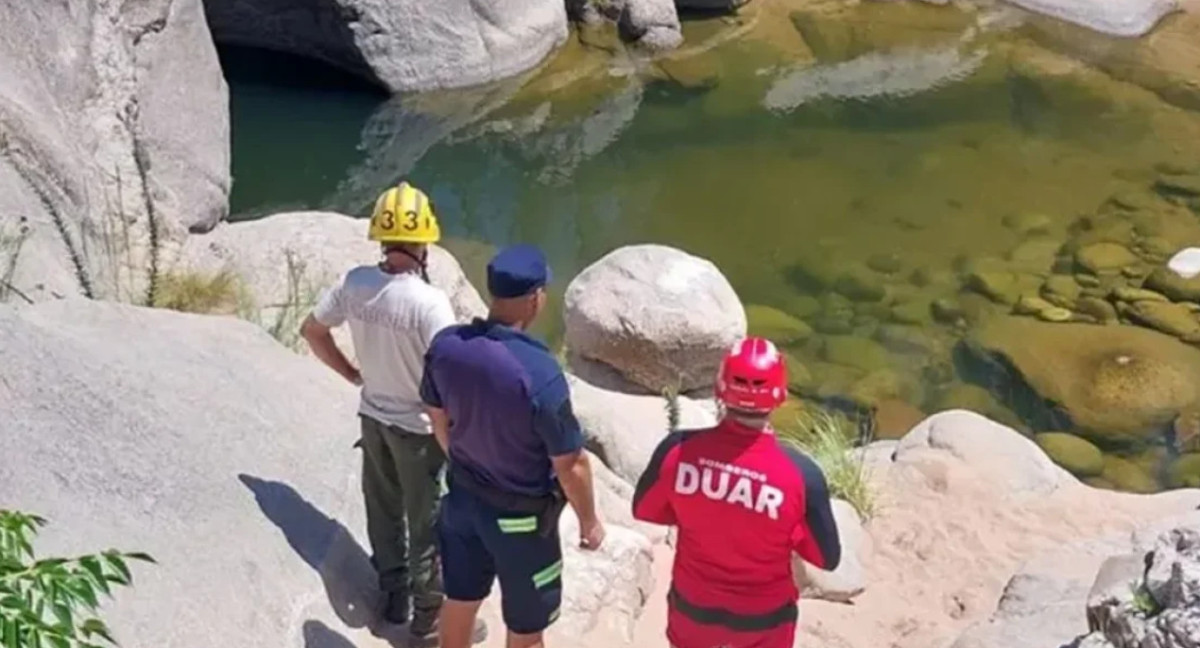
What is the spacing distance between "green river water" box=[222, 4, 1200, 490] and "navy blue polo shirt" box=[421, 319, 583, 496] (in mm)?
6145

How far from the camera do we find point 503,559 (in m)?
4.68

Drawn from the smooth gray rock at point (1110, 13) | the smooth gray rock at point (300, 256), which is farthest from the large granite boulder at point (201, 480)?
the smooth gray rock at point (1110, 13)

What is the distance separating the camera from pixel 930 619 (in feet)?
23.5

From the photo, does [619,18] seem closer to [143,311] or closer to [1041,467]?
[1041,467]

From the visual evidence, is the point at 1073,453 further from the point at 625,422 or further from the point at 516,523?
the point at 516,523

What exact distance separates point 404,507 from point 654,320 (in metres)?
4.93

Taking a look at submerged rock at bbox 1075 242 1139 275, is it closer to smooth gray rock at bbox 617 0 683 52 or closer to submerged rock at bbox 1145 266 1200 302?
submerged rock at bbox 1145 266 1200 302

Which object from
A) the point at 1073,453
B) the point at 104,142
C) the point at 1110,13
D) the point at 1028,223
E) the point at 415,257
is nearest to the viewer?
the point at 415,257

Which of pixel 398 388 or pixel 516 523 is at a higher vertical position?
pixel 398 388

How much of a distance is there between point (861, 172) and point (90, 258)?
7.92 meters

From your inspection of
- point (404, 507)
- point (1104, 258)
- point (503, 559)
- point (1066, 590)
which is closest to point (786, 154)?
point (1104, 258)

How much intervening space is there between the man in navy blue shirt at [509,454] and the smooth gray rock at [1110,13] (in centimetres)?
1456

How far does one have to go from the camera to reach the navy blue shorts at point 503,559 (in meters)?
4.64

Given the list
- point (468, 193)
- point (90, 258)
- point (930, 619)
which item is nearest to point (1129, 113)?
point (468, 193)
